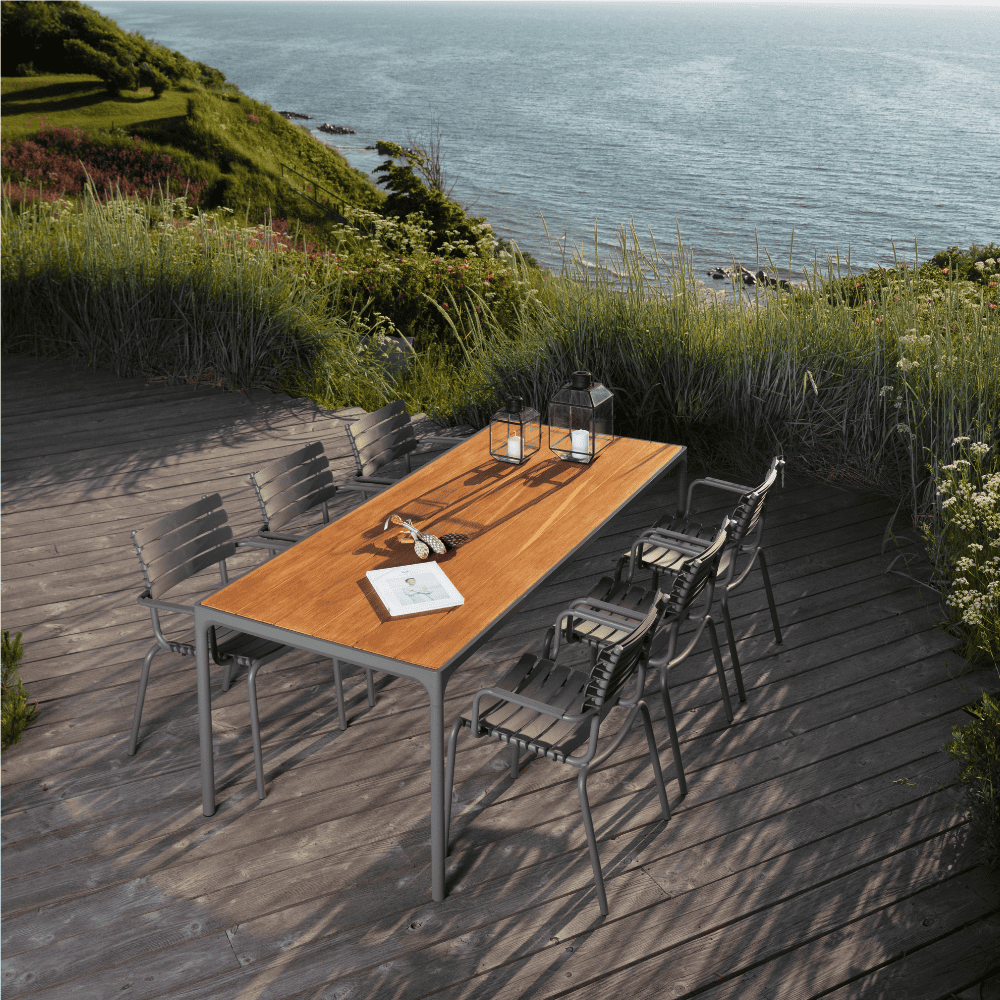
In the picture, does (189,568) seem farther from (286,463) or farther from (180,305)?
(180,305)

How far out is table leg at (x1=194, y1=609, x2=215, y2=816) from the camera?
2.80m

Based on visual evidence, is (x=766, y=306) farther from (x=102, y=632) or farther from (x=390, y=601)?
(x=102, y=632)

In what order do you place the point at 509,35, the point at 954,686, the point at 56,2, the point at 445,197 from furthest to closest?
the point at 509,35 < the point at 56,2 < the point at 445,197 < the point at 954,686

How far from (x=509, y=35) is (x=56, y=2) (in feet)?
317

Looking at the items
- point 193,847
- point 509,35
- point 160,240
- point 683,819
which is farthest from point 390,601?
point 509,35

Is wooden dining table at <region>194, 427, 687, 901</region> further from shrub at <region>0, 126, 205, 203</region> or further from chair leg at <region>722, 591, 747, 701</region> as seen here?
shrub at <region>0, 126, 205, 203</region>

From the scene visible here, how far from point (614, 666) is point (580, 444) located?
1521 millimetres

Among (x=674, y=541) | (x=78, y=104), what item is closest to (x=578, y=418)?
(x=674, y=541)

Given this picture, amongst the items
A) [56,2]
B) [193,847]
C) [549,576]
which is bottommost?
[193,847]

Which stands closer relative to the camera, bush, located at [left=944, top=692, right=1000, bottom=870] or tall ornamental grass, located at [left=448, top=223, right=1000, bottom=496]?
bush, located at [left=944, top=692, right=1000, bottom=870]

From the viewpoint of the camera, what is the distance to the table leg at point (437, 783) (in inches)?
96.7

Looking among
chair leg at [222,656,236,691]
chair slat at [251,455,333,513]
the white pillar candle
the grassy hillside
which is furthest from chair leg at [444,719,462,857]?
the grassy hillside

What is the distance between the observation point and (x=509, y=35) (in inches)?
4471

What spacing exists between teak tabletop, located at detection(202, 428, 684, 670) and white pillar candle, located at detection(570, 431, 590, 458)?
0.06 meters
